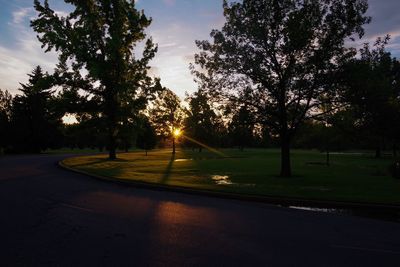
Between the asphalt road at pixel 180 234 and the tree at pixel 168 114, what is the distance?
54.3 m

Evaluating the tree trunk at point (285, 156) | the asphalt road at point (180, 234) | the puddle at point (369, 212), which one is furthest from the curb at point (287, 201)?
the tree trunk at point (285, 156)

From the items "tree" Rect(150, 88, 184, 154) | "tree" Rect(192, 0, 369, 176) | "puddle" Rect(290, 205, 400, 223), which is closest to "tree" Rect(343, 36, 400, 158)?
"tree" Rect(192, 0, 369, 176)

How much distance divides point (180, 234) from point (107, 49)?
97.2 ft

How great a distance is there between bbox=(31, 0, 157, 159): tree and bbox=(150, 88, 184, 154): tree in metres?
28.8

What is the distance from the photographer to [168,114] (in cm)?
6575

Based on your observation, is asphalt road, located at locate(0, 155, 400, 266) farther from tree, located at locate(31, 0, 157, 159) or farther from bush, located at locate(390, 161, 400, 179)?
tree, located at locate(31, 0, 157, 159)


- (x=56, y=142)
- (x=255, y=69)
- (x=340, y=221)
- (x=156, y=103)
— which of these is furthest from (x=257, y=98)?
(x=56, y=142)

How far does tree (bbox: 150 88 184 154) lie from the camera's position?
2576 inches

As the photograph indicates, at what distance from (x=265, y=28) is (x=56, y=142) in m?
54.8

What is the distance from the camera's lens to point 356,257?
5836mm

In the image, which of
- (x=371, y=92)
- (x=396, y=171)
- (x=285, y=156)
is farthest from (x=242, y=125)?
(x=396, y=171)

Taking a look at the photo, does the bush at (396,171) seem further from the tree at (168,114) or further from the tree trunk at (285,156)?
the tree at (168,114)

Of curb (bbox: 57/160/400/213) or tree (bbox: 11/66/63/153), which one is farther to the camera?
tree (bbox: 11/66/63/153)

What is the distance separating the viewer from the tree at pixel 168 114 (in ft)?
215
